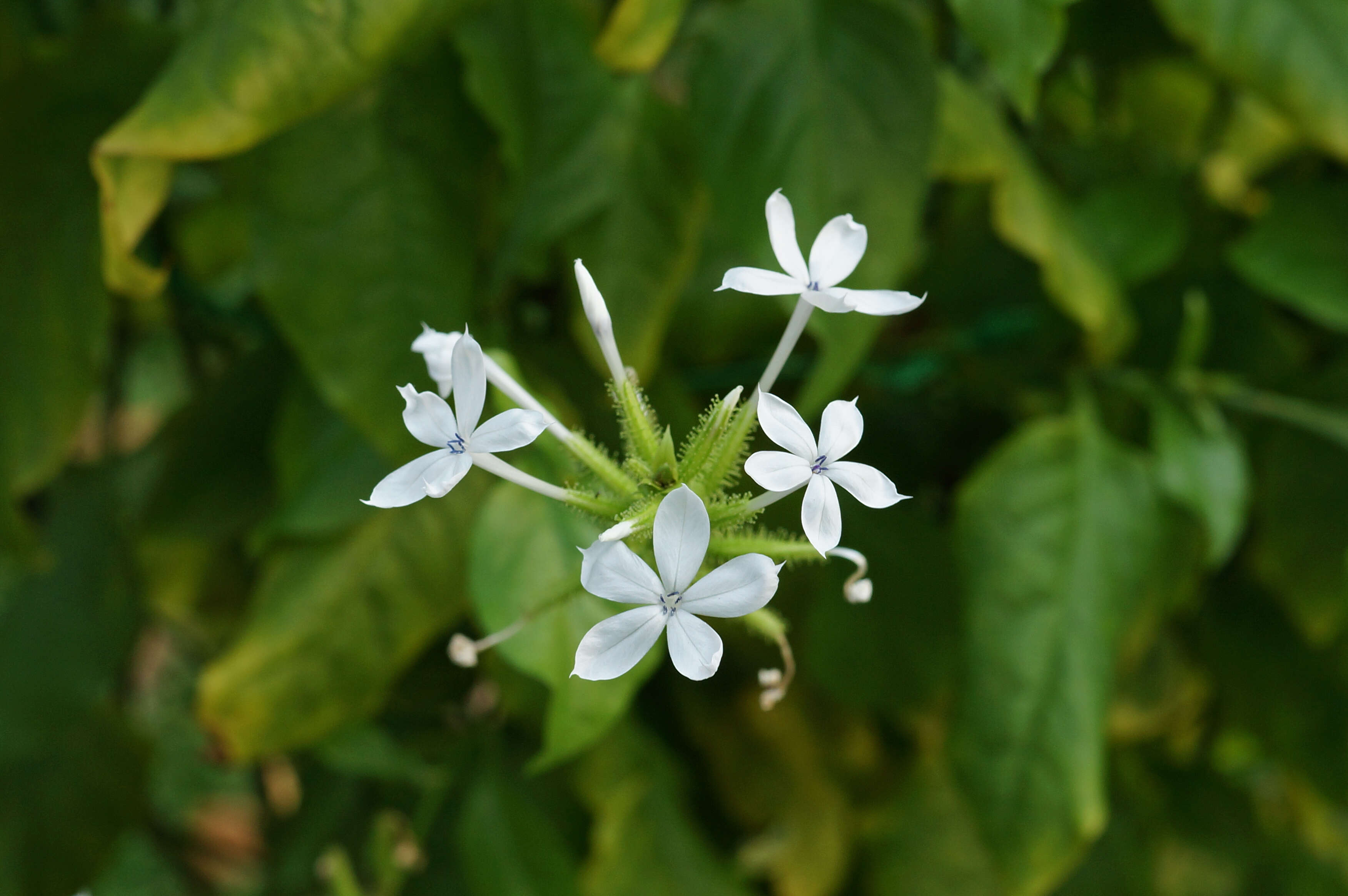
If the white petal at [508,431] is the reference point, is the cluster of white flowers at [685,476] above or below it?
below

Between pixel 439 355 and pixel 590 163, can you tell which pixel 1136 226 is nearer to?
pixel 590 163

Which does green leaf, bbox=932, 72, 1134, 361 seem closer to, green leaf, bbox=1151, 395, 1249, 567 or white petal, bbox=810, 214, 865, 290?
green leaf, bbox=1151, 395, 1249, 567

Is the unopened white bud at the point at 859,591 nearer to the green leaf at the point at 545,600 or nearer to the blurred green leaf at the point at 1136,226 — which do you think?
the green leaf at the point at 545,600

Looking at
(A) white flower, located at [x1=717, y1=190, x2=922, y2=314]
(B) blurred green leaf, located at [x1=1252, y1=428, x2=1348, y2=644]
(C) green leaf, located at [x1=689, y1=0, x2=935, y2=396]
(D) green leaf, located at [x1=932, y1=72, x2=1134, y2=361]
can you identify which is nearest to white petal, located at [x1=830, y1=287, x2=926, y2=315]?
(A) white flower, located at [x1=717, y1=190, x2=922, y2=314]

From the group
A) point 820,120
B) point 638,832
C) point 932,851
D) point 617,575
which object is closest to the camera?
point 617,575

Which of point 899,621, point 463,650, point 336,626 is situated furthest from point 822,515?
point 899,621

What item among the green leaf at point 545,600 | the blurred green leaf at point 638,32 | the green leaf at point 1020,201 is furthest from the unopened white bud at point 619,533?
the green leaf at point 1020,201
